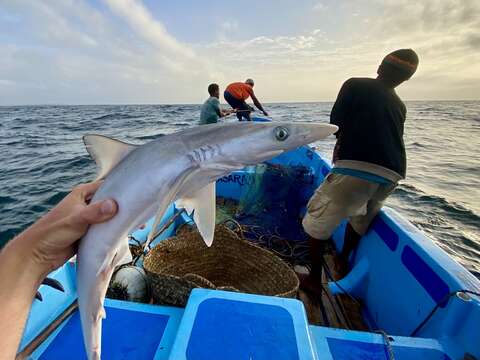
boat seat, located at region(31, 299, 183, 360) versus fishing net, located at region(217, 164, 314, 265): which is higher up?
boat seat, located at region(31, 299, 183, 360)

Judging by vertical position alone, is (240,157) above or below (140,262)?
above

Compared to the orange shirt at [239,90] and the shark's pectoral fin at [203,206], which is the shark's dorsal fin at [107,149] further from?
the orange shirt at [239,90]

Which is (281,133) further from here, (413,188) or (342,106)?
(413,188)

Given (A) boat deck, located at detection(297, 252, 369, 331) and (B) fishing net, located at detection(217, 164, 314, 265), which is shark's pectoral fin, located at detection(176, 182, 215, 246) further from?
(B) fishing net, located at detection(217, 164, 314, 265)

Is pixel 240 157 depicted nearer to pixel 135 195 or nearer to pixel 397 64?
pixel 135 195

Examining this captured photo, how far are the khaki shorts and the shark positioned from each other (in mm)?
1790

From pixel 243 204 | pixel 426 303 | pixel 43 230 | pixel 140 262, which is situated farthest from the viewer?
pixel 243 204

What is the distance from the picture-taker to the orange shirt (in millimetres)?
10742

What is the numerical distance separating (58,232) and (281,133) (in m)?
1.17

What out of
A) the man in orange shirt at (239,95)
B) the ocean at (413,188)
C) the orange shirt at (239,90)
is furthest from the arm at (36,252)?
the orange shirt at (239,90)

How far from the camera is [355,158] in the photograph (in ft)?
9.98

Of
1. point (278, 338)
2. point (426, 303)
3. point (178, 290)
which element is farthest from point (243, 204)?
point (278, 338)

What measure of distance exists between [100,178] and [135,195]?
0.32 meters

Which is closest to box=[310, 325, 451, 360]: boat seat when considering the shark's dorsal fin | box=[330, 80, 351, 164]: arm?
the shark's dorsal fin
